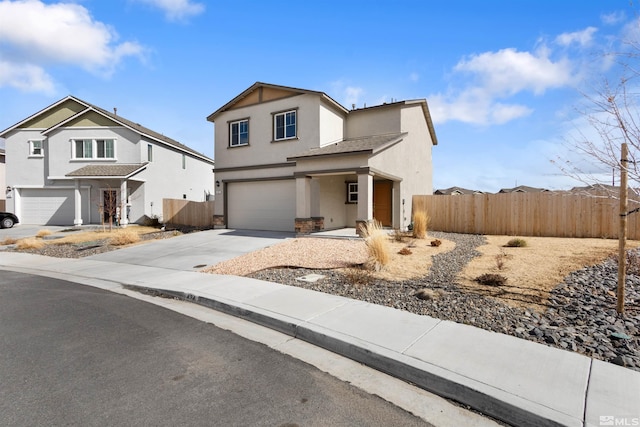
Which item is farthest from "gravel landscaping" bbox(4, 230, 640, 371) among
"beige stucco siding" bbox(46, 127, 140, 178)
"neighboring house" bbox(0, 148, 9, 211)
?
"neighboring house" bbox(0, 148, 9, 211)

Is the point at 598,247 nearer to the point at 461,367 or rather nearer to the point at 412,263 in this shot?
the point at 412,263

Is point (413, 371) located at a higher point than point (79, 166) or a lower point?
lower

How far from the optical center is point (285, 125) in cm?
1733

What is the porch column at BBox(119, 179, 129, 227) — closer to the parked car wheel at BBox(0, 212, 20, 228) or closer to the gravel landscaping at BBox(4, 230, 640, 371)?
the parked car wheel at BBox(0, 212, 20, 228)

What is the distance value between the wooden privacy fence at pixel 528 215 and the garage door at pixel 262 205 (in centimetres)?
725

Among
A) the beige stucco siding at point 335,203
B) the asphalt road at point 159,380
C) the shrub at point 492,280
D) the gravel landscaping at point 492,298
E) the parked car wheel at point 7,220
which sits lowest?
the asphalt road at point 159,380

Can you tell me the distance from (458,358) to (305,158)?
477 inches

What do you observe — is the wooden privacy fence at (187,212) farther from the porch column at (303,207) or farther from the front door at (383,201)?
the front door at (383,201)

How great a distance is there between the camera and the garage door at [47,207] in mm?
24516

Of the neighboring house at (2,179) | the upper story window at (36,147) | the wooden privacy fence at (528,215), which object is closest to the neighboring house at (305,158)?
the wooden privacy fence at (528,215)

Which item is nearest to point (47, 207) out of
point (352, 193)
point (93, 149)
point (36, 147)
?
point (36, 147)

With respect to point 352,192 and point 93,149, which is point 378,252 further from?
point 93,149

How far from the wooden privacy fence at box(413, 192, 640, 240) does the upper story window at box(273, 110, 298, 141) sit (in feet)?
26.1

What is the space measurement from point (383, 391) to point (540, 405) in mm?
1402
